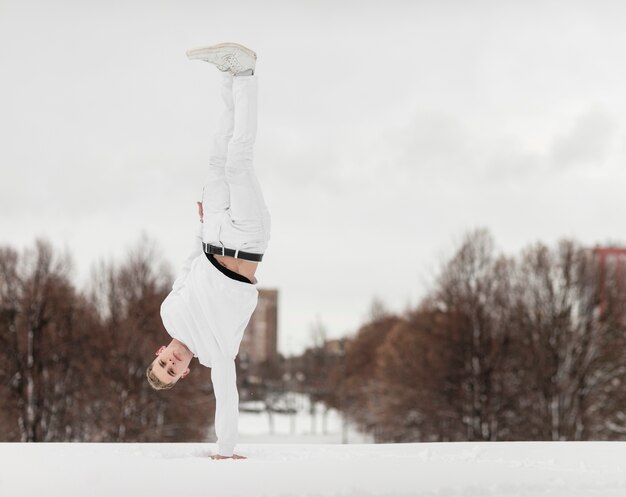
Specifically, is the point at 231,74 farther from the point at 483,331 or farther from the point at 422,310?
the point at 422,310

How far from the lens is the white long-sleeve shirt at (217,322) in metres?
6.67

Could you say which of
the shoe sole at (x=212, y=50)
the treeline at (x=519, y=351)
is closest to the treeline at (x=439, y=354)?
the treeline at (x=519, y=351)

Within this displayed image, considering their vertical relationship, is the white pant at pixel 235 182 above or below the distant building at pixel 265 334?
below

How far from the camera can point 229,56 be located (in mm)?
6461

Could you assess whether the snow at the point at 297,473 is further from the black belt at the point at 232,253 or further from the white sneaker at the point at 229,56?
the white sneaker at the point at 229,56

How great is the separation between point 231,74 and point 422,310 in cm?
2726

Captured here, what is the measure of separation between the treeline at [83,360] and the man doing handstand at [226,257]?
764 inches

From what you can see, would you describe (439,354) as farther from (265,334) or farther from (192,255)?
(265,334)

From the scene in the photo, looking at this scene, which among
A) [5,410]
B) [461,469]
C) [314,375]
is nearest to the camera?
[461,469]

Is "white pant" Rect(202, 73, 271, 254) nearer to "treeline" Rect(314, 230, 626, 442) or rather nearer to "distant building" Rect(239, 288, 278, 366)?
"treeline" Rect(314, 230, 626, 442)

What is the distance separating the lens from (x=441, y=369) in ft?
96.5

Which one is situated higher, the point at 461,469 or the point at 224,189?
the point at 224,189

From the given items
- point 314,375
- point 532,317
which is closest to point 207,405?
point 532,317

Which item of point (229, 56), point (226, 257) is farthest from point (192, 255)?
point (229, 56)
